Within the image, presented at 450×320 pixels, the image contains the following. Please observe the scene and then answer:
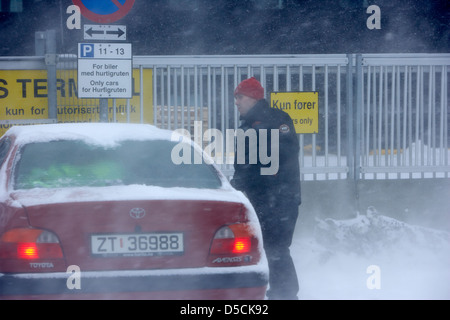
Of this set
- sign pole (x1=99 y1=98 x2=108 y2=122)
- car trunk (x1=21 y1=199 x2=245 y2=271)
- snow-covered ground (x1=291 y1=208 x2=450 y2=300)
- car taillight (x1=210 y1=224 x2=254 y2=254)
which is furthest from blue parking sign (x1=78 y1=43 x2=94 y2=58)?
car taillight (x1=210 y1=224 x2=254 y2=254)

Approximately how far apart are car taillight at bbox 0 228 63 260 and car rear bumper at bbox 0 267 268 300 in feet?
0.33

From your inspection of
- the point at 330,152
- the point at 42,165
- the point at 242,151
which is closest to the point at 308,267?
the point at 330,152

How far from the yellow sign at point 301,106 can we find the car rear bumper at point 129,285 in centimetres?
423

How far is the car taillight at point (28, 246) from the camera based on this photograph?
11.6ft

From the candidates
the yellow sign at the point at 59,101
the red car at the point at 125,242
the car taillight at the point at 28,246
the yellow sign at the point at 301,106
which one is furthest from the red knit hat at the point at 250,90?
the yellow sign at the point at 59,101

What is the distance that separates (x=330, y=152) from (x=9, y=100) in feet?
12.4

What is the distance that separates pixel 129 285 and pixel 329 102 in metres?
4.98

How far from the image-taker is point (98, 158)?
14.3 ft

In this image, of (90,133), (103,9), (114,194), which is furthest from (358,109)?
(114,194)

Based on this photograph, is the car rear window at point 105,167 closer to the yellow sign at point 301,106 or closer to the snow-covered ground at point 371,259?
the snow-covered ground at point 371,259
